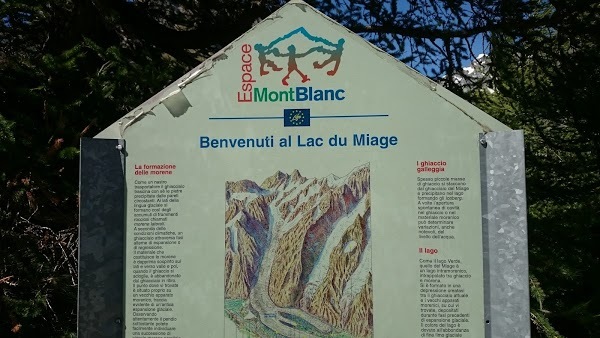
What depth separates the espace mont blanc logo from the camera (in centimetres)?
288

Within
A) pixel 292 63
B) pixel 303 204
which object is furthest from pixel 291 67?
pixel 303 204

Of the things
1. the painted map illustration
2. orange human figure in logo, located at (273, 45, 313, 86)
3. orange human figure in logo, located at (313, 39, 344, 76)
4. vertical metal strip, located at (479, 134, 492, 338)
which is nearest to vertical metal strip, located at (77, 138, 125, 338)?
the painted map illustration

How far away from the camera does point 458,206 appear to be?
279 cm

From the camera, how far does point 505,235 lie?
9.07 ft

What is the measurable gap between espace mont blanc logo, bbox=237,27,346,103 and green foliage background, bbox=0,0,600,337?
1841 millimetres

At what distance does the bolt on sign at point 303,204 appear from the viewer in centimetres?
275

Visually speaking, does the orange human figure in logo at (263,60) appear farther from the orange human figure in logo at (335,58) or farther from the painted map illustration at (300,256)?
the painted map illustration at (300,256)

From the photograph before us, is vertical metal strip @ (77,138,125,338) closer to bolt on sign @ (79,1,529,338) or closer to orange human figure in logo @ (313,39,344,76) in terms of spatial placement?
bolt on sign @ (79,1,529,338)

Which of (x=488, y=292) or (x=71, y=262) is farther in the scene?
(x=71, y=262)

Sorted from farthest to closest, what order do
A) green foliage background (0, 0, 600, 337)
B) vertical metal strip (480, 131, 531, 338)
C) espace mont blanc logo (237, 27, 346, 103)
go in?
green foliage background (0, 0, 600, 337), espace mont blanc logo (237, 27, 346, 103), vertical metal strip (480, 131, 531, 338)

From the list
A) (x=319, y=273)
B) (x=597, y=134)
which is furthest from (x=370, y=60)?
(x=597, y=134)

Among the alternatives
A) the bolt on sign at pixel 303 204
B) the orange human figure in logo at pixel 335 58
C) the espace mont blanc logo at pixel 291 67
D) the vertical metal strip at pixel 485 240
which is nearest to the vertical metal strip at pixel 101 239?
the bolt on sign at pixel 303 204

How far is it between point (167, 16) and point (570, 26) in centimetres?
405

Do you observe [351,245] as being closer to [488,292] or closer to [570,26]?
[488,292]
